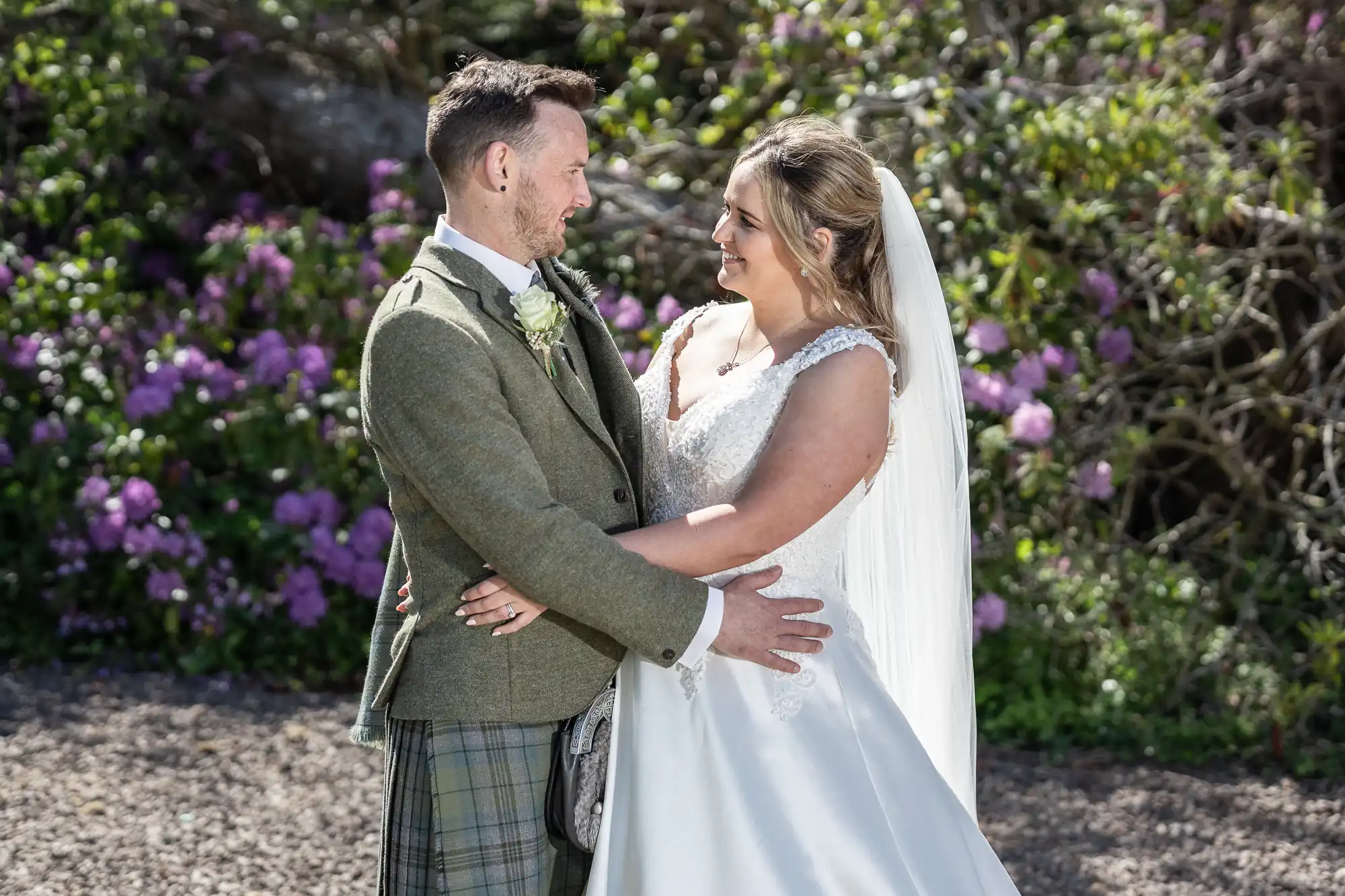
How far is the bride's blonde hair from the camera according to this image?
2.46 metres

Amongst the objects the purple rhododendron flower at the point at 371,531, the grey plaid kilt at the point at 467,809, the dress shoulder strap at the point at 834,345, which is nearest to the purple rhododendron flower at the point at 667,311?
the purple rhododendron flower at the point at 371,531

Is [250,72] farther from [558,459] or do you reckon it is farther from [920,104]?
[558,459]

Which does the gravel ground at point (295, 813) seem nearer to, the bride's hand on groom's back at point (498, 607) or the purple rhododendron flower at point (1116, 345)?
the purple rhododendron flower at point (1116, 345)

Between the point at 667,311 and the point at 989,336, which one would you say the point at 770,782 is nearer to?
the point at 989,336

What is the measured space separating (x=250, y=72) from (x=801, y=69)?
245 cm

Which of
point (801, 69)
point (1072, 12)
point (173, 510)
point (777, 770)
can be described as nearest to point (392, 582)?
point (777, 770)

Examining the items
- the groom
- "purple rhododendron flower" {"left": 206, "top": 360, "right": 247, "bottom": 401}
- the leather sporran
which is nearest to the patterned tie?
the groom

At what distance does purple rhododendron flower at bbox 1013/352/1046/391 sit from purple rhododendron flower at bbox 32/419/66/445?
10.7ft

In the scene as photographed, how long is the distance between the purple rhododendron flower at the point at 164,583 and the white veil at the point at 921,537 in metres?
2.87

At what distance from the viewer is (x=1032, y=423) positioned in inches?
177

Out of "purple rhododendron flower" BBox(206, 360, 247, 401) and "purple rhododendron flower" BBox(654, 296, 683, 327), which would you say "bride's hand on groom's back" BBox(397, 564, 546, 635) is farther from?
"purple rhododendron flower" BBox(206, 360, 247, 401)

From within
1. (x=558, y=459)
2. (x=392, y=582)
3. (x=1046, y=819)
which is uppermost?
(x=558, y=459)

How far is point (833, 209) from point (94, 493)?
10.7ft

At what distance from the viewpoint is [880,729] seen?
2.32 meters
